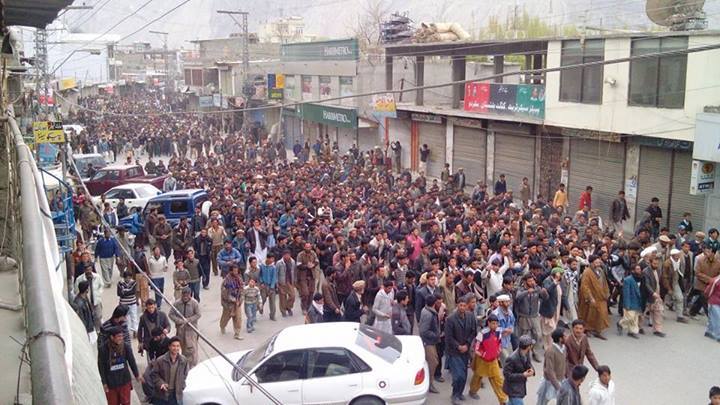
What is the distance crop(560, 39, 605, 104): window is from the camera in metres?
20.5

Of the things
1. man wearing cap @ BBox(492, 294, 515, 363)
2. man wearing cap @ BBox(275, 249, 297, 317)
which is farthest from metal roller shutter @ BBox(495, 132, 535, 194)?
man wearing cap @ BBox(492, 294, 515, 363)

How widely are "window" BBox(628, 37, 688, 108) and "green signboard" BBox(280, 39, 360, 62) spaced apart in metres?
18.5

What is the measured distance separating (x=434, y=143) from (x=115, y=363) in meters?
23.0

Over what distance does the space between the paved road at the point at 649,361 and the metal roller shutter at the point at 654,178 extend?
7.07 meters

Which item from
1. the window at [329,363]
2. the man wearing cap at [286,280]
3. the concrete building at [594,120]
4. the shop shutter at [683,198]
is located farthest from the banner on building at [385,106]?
the window at [329,363]

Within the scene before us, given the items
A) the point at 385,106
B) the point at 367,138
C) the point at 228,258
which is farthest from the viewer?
the point at 367,138

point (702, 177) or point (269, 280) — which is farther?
point (702, 177)

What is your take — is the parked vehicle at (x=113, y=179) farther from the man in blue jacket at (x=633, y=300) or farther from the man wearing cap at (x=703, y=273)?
the man wearing cap at (x=703, y=273)

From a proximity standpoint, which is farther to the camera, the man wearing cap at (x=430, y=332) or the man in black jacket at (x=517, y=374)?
the man wearing cap at (x=430, y=332)

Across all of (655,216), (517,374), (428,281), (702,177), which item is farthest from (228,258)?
(702,177)

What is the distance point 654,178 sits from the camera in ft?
64.1

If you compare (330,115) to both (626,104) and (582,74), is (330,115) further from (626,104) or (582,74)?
(626,104)

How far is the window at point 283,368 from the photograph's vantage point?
28.3 ft

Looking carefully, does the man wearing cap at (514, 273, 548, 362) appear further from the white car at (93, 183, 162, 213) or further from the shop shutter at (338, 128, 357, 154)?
the shop shutter at (338, 128, 357, 154)
